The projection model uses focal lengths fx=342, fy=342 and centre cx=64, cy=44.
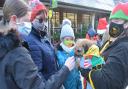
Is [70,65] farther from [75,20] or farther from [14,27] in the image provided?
[75,20]

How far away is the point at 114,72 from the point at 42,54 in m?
0.92

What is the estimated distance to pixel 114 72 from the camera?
2.56 meters

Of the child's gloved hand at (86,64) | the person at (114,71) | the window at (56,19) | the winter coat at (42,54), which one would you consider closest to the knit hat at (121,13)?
Result: the person at (114,71)

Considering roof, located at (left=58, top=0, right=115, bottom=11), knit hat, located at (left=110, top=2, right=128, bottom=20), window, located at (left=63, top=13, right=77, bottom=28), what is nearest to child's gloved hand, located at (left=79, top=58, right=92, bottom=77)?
knit hat, located at (left=110, top=2, right=128, bottom=20)

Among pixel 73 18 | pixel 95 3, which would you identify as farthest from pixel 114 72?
pixel 95 3

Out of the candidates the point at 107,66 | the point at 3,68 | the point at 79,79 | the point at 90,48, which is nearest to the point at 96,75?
the point at 107,66

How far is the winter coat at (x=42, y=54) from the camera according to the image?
10.5 ft

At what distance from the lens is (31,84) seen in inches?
93.3

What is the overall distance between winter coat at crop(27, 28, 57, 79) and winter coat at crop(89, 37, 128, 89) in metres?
0.74

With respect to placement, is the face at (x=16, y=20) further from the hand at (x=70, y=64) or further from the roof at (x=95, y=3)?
the roof at (x=95, y=3)

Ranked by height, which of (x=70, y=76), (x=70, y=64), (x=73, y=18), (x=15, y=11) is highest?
(x=15, y=11)

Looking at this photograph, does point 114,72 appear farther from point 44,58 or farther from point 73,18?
point 73,18

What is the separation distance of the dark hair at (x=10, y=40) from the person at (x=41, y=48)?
768mm

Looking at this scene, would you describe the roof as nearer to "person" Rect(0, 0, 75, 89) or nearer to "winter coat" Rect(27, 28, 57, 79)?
"winter coat" Rect(27, 28, 57, 79)
